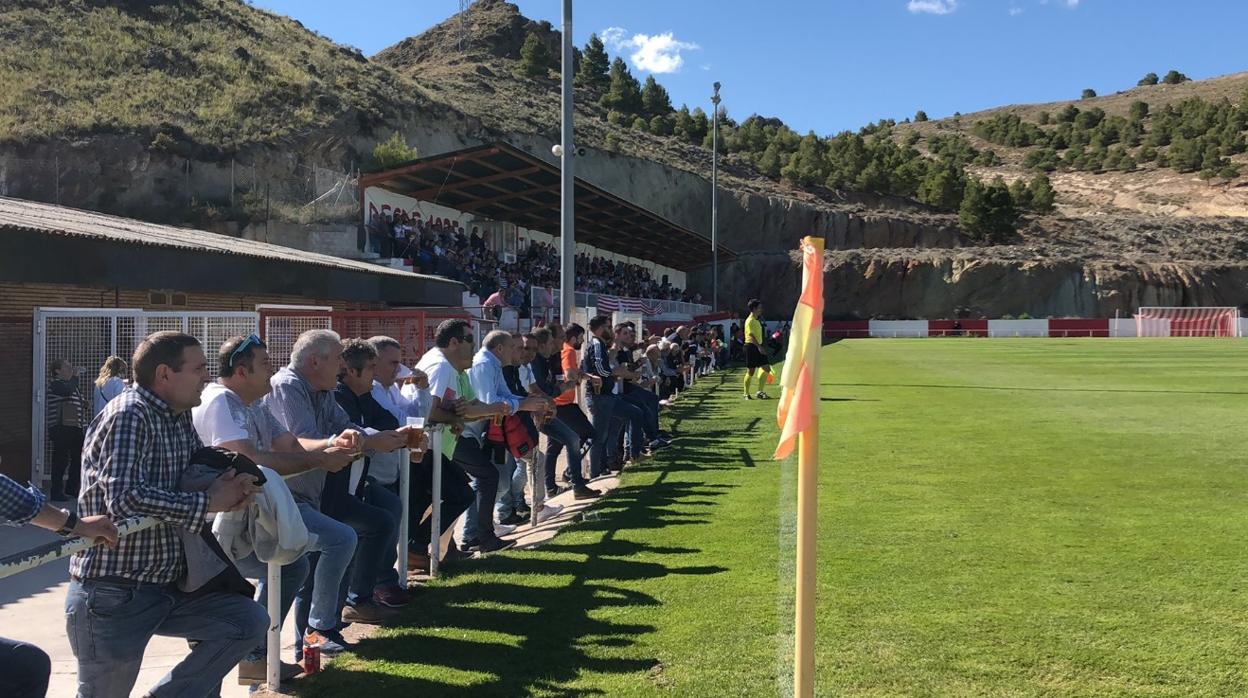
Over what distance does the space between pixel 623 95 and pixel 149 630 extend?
11552cm

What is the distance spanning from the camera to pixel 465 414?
22.5ft

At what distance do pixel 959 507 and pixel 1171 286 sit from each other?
77596mm

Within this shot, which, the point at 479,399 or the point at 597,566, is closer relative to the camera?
the point at 597,566

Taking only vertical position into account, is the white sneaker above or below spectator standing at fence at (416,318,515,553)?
below

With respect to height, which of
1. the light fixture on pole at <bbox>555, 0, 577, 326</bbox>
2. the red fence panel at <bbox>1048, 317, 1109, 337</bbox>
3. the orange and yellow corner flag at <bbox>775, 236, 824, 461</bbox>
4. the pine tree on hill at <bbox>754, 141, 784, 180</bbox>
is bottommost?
the orange and yellow corner flag at <bbox>775, 236, 824, 461</bbox>

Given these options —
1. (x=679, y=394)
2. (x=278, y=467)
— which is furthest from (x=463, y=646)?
(x=679, y=394)

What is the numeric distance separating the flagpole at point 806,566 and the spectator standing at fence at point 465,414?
13.5ft

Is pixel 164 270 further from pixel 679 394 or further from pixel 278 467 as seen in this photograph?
pixel 679 394

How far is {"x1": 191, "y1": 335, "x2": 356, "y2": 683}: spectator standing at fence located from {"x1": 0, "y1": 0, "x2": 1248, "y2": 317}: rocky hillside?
26360mm

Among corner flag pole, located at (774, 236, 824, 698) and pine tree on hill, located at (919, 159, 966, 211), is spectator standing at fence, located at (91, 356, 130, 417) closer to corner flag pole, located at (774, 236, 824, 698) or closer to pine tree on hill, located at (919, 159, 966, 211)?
corner flag pole, located at (774, 236, 824, 698)

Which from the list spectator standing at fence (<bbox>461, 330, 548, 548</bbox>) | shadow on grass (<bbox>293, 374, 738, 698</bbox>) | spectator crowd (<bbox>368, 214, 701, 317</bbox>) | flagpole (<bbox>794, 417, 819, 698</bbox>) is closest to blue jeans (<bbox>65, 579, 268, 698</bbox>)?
shadow on grass (<bbox>293, 374, 738, 698</bbox>)

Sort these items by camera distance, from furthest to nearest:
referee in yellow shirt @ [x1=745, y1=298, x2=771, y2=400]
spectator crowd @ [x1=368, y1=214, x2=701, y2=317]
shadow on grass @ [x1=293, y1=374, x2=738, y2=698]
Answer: spectator crowd @ [x1=368, y1=214, x2=701, y2=317] → referee in yellow shirt @ [x1=745, y1=298, x2=771, y2=400] → shadow on grass @ [x1=293, y1=374, x2=738, y2=698]

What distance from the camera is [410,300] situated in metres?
21.0

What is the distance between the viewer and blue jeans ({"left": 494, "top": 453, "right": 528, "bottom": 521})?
28.1 ft
